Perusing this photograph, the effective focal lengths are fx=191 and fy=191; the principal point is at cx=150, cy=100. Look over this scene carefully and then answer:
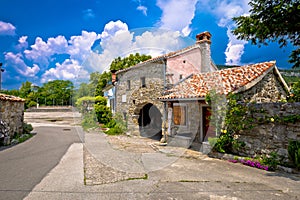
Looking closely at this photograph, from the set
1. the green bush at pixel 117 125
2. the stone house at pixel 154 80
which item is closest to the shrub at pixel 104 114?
the green bush at pixel 117 125

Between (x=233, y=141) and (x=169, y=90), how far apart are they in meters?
4.26

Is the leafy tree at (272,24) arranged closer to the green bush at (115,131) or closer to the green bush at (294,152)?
the green bush at (294,152)

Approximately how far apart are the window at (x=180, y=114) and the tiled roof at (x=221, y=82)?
0.93 m

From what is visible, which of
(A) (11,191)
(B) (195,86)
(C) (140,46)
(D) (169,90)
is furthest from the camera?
(D) (169,90)

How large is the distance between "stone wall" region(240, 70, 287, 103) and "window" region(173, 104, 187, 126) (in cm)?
317

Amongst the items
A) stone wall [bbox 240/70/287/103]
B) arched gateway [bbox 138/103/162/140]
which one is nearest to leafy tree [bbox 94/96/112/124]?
arched gateway [bbox 138/103/162/140]

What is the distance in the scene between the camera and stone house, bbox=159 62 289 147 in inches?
309

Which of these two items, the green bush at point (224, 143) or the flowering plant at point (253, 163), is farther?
the green bush at point (224, 143)

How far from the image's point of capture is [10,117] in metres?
9.41

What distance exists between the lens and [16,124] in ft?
33.4

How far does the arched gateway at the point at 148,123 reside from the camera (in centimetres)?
1283

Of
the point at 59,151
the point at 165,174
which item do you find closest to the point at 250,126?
the point at 165,174

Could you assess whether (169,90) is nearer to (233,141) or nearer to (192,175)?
(233,141)

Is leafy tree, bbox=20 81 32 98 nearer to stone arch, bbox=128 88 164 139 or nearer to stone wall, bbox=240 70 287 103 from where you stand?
stone arch, bbox=128 88 164 139
